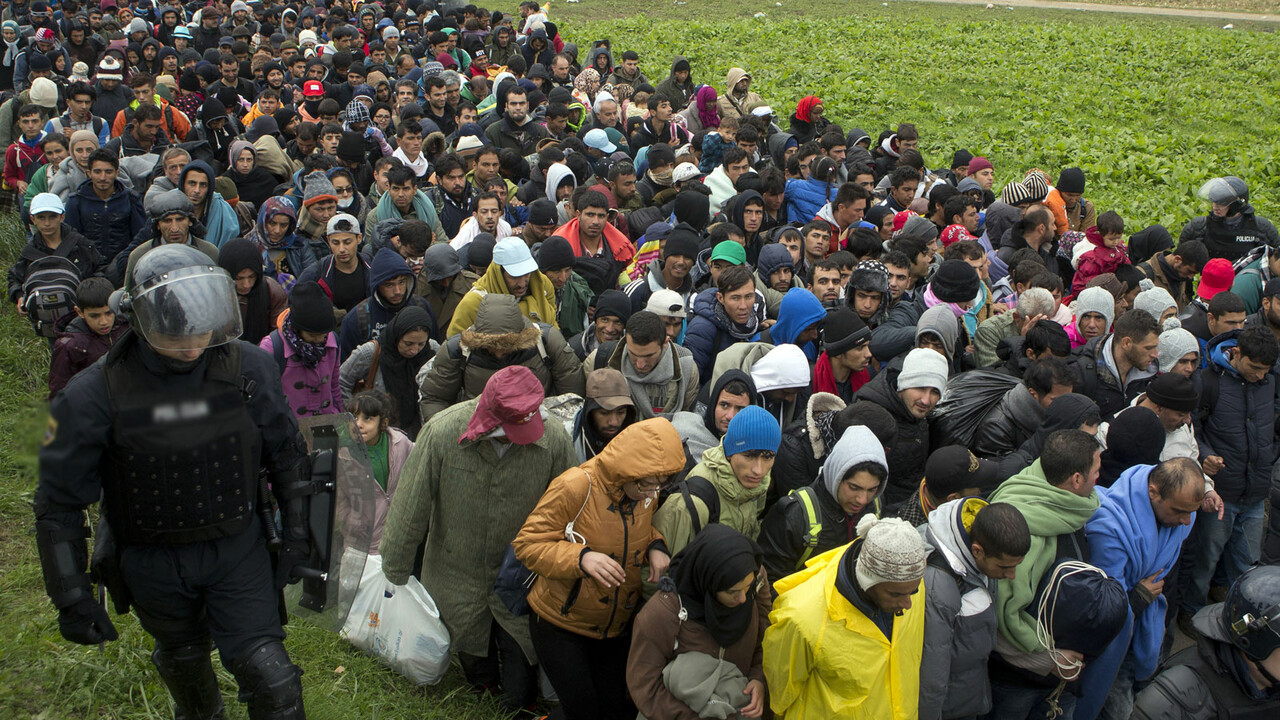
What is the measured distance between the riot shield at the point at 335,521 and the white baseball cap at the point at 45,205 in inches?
170

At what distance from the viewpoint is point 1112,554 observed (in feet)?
15.0

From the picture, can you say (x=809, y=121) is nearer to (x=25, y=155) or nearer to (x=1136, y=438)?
(x=1136, y=438)

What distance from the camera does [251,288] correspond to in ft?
22.8

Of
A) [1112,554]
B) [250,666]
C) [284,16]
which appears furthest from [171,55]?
[1112,554]

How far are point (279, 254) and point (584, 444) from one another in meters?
3.95

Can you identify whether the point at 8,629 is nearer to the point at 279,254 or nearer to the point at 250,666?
the point at 250,666

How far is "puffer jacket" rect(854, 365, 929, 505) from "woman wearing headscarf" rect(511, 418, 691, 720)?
155 cm

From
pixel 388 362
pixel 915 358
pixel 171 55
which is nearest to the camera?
pixel 915 358

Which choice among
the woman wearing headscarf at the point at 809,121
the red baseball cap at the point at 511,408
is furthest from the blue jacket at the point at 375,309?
the woman wearing headscarf at the point at 809,121

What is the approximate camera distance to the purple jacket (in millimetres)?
5977

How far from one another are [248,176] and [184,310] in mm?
6926

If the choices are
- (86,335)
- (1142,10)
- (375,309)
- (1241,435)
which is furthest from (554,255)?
(1142,10)

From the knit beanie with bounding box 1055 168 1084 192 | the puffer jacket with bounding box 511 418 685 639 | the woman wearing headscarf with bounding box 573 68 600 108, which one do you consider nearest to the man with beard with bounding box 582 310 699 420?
the puffer jacket with bounding box 511 418 685 639

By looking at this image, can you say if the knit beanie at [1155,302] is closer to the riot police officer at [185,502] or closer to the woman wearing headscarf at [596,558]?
the woman wearing headscarf at [596,558]
